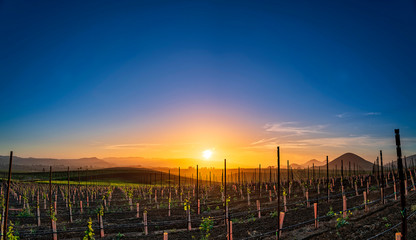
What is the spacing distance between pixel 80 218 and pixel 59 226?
3.59 metres

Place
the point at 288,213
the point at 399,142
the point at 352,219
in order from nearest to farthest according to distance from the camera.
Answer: the point at 399,142 < the point at 352,219 < the point at 288,213

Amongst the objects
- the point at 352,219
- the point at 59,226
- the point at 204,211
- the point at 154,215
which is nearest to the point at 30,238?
the point at 59,226

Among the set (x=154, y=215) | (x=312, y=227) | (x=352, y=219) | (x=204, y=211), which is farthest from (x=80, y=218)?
(x=352, y=219)

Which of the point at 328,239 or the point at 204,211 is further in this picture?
the point at 204,211

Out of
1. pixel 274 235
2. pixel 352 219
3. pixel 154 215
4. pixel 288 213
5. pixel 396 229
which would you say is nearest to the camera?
pixel 396 229

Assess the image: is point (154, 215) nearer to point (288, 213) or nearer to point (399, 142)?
point (288, 213)

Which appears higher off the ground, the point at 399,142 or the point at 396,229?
the point at 399,142

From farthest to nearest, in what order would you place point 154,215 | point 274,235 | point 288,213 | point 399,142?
point 154,215 → point 288,213 → point 274,235 → point 399,142

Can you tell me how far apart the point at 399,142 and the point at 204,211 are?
18.6 m

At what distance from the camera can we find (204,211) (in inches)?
903

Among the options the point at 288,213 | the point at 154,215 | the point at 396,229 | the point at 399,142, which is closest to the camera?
the point at 399,142

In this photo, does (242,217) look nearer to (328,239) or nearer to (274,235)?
(274,235)

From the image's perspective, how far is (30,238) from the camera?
50.0 ft

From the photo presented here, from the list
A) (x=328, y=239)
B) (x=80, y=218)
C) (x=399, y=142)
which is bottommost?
(x=80, y=218)
